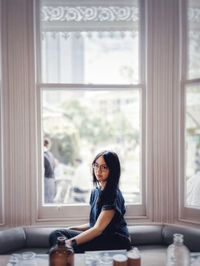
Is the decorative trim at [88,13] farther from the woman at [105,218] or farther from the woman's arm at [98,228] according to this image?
the woman's arm at [98,228]

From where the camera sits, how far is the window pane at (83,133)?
4107 millimetres

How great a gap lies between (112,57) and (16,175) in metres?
1.47

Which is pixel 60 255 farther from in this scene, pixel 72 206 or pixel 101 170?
pixel 72 206

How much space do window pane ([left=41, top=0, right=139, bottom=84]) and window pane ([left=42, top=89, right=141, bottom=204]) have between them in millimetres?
683

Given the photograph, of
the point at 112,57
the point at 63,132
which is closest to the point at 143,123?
the point at 112,57

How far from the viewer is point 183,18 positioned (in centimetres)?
291

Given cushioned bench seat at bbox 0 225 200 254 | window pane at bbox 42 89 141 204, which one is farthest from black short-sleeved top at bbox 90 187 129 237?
window pane at bbox 42 89 141 204

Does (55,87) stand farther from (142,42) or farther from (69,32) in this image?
(142,42)

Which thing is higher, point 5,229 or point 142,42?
point 142,42

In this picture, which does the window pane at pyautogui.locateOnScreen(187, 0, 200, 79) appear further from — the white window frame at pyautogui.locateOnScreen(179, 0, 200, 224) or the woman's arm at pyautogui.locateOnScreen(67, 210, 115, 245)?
the woman's arm at pyautogui.locateOnScreen(67, 210, 115, 245)

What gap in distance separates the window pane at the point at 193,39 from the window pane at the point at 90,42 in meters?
0.49

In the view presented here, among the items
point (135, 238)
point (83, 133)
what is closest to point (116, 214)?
point (135, 238)

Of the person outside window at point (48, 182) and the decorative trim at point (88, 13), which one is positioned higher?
the decorative trim at point (88, 13)

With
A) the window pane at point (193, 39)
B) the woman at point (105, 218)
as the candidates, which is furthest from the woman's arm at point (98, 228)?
the window pane at point (193, 39)
